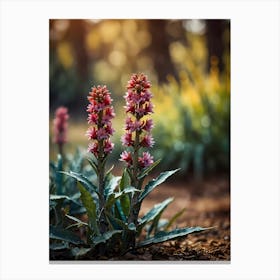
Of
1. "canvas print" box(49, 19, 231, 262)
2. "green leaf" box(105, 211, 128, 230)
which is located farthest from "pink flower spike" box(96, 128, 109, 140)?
"green leaf" box(105, 211, 128, 230)

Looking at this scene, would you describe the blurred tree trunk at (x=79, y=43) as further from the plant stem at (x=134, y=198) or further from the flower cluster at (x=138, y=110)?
the plant stem at (x=134, y=198)

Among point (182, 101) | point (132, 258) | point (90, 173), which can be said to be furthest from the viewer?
point (182, 101)

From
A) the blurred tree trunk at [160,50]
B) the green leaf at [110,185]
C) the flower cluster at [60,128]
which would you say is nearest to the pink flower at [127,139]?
the green leaf at [110,185]

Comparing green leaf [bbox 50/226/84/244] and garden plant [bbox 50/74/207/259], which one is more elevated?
garden plant [bbox 50/74/207/259]

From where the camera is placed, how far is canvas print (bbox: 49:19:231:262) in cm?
267

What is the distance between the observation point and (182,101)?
455cm

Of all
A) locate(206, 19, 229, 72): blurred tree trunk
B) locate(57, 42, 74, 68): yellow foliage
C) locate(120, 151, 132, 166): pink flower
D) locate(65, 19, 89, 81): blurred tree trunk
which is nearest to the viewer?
locate(120, 151, 132, 166): pink flower

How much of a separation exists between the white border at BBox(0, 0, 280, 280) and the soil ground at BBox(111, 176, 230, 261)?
0.26ft

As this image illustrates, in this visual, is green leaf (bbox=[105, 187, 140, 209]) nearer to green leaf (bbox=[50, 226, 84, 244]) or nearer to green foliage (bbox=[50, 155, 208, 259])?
green foliage (bbox=[50, 155, 208, 259])
